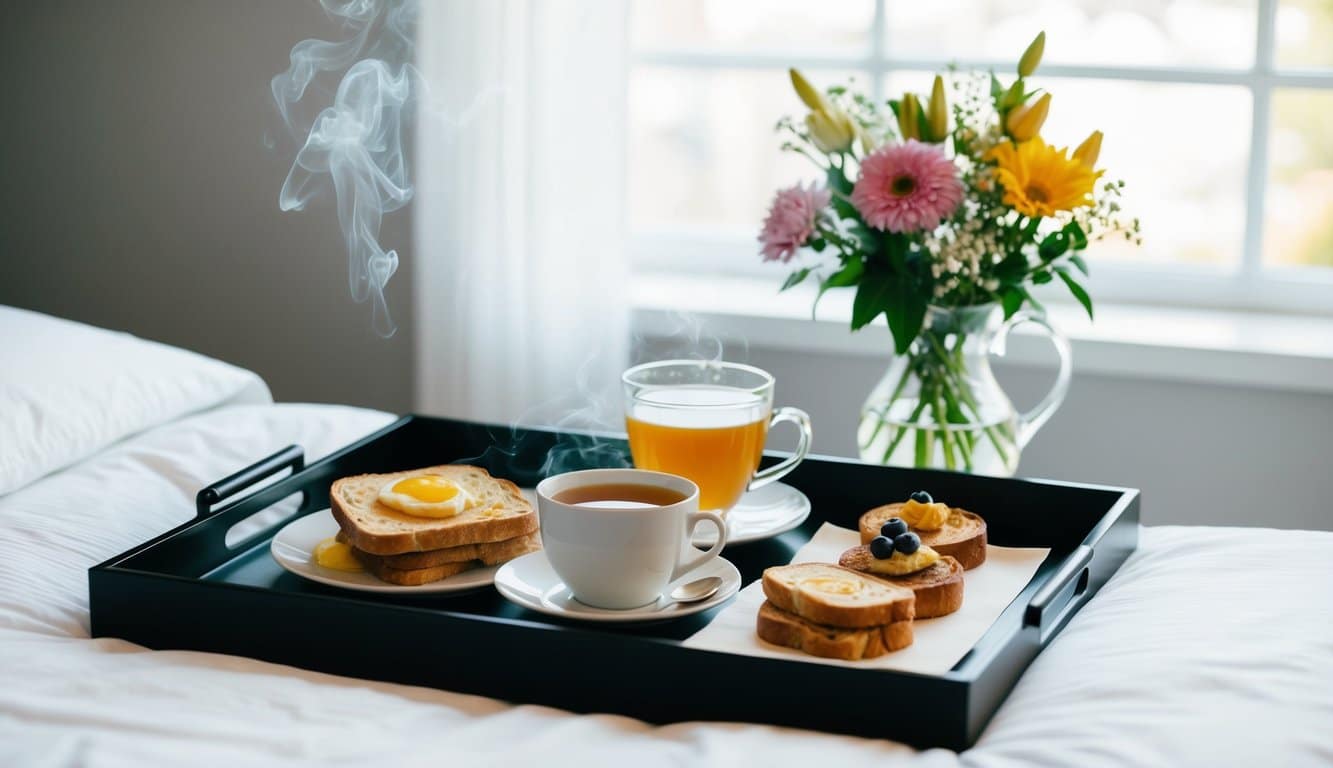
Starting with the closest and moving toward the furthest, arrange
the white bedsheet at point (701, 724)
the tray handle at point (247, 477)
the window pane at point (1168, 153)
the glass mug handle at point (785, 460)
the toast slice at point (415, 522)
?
the white bedsheet at point (701, 724)
the toast slice at point (415, 522)
the tray handle at point (247, 477)
the glass mug handle at point (785, 460)
the window pane at point (1168, 153)

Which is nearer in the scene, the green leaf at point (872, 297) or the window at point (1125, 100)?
the green leaf at point (872, 297)

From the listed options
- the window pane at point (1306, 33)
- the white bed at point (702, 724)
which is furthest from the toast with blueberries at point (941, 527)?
the window pane at point (1306, 33)

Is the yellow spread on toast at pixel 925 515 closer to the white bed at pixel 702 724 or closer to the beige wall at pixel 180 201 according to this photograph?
the white bed at pixel 702 724

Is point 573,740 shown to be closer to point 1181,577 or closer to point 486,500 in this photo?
point 486,500

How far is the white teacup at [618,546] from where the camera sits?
104 centimetres

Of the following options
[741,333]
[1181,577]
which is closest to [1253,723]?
[1181,577]

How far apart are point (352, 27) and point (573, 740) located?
2.07 meters

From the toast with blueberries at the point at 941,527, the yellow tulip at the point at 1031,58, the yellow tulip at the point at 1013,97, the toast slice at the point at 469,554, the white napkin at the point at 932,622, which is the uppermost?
the yellow tulip at the point at 1031,58

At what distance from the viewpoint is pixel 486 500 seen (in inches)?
49.1

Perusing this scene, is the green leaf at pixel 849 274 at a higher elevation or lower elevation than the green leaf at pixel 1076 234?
lower

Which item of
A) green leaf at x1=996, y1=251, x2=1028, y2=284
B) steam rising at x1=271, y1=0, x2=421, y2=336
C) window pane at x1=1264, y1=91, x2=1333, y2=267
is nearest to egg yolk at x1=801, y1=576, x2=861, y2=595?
green leaf at x1=996, y1=251, x2=1028, y2=284

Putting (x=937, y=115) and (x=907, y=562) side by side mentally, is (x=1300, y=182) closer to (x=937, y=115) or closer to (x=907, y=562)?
(x=937, y=115)

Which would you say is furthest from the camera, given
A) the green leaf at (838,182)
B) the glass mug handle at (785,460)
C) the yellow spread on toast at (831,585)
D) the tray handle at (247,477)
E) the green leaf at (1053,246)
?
the green leaf at (838,182)

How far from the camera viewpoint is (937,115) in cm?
163
